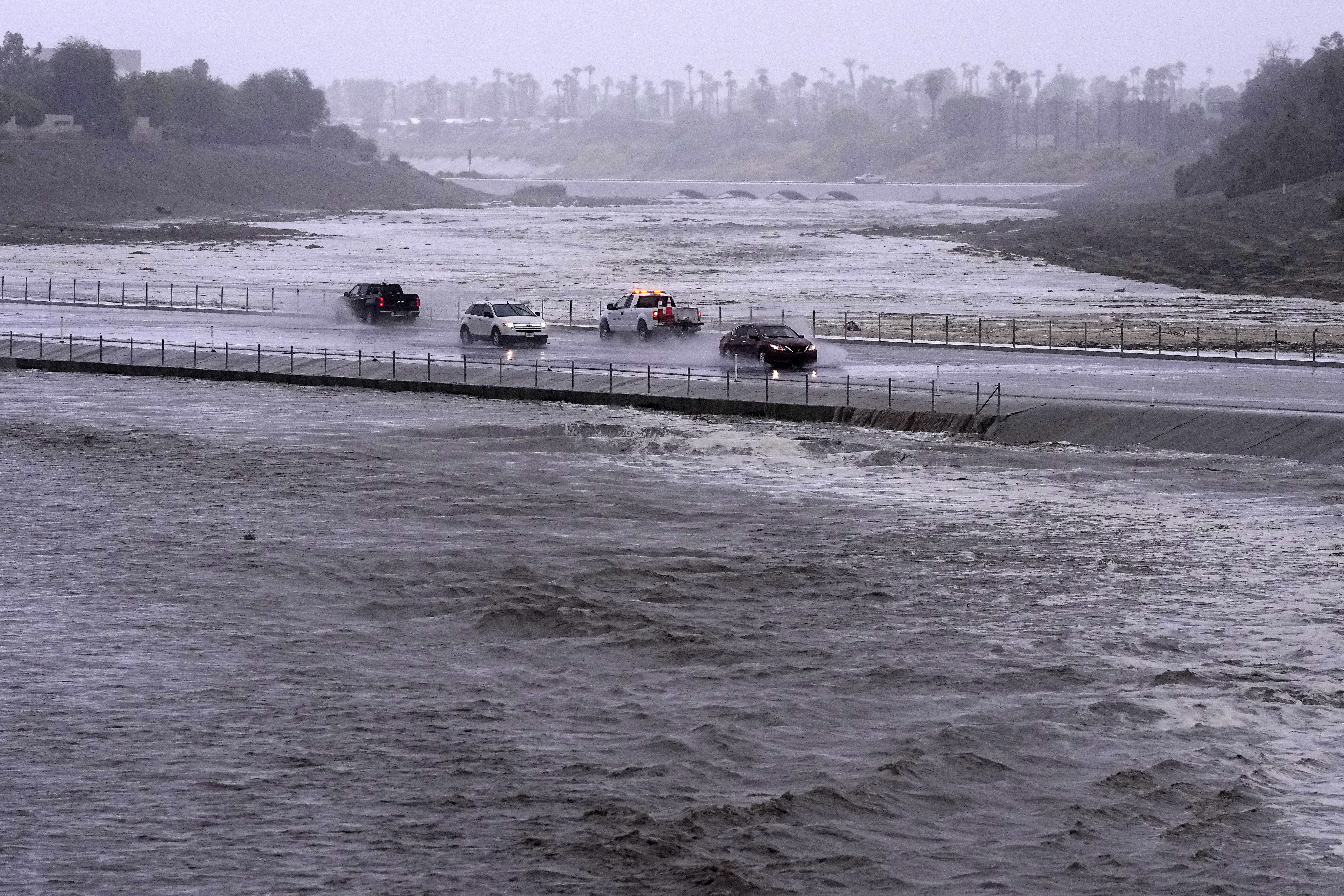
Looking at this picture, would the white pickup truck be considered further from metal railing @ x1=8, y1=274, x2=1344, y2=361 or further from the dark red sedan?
the dark red sedan

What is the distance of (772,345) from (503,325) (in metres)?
11.5

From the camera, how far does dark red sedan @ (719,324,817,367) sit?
170 ft

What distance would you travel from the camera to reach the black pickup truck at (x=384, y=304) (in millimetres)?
69688

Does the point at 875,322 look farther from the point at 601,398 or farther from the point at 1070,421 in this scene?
the point at 1070,421

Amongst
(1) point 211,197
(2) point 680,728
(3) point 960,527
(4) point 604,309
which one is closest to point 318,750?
(2) point 680,728

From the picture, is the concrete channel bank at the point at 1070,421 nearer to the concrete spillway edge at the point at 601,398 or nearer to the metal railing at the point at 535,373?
the concrete spillway edge at the point at 601,398

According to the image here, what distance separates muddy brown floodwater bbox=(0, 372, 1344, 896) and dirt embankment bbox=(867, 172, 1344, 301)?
5879cm

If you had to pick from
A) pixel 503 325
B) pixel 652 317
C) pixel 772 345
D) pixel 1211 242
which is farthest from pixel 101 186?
pixel 772 345

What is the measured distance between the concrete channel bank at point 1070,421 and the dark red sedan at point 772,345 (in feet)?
19.6

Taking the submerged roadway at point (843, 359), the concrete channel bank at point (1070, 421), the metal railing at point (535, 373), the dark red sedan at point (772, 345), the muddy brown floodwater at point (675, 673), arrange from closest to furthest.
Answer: the muddy brown floodwater at point (675, 673), the concrete channel bank at point (1070, 421), the submerged roadway at point (843, 359), the metal railing at point (535, 373), the dark red sedan at point (772, 345)

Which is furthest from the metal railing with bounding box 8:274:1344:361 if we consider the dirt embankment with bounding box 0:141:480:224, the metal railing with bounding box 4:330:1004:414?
the dirt embankment with bounding box 0:141:480:224

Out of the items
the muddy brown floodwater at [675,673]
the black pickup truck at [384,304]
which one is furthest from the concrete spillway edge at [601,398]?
the black pickup truck at [384,304]

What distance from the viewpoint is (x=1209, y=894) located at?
16031 millimetres

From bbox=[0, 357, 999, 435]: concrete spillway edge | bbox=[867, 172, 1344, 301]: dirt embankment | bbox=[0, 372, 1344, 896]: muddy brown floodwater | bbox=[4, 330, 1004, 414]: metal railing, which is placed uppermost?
bbox=[867, 172, 1344, 301]: dirt embankment
